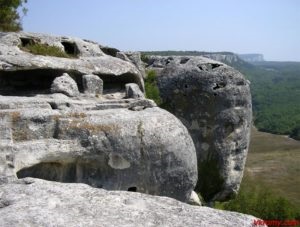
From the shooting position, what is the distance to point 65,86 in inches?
567

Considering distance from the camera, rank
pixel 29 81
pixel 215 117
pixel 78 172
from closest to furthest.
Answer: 1. pixel 78 172
2. pixel 29 81
3. pixel 215 117

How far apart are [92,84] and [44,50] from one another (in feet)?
6.27

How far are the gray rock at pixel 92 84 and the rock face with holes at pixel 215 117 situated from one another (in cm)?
472

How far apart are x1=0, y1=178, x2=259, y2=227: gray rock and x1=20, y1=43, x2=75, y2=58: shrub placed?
9227 millimetres

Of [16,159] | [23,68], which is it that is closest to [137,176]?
[16,159]

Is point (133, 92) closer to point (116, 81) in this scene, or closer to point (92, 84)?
point (92, 84)

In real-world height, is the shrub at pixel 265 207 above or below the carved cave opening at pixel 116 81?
below

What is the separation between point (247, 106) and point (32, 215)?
1416cm

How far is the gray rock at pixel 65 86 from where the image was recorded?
1416cm

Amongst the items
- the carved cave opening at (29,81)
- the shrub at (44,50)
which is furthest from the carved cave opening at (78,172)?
the shrub at (44,50)

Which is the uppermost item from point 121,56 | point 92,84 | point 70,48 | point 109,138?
point 70,48

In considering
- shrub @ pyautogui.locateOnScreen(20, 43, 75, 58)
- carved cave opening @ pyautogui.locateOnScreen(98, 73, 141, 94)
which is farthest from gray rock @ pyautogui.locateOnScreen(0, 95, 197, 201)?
carved cave opening @ pyautogui.locateOnScreen(98, 73, 141, 94)

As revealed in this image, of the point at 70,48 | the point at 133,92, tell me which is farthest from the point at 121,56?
the point at 133,92

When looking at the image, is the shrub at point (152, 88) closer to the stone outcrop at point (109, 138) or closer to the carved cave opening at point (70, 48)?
the stone outcrop at point (109, 138)
